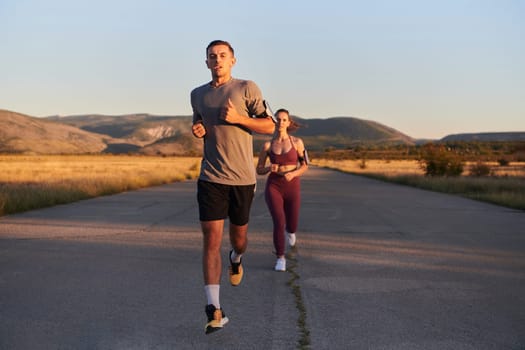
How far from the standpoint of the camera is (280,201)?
25.6ft

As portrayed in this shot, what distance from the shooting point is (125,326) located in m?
4.96

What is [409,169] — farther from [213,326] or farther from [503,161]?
[213,326]

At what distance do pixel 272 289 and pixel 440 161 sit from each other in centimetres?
3256

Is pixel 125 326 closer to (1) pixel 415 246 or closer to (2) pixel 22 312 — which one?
(2) pixel 22 312

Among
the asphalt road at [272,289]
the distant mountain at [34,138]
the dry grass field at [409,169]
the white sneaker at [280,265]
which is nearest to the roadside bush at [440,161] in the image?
the dry grass field at [409,169]

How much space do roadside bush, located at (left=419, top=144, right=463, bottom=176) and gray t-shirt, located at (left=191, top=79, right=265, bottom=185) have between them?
3370 cm

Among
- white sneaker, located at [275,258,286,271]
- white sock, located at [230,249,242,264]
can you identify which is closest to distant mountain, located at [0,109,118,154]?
white sneaker, located at [275,258,286,271]


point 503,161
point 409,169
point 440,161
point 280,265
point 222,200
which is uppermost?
point 222,200

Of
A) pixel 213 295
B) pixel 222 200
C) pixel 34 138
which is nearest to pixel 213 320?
pixel 213 295

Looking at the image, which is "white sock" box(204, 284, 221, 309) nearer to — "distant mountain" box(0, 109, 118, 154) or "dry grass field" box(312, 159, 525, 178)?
"dry grass field" box(312, 159, 525, 178)

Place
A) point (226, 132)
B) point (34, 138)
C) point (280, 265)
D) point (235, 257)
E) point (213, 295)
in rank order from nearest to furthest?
point (213, 295) → point (226, 132) → point (235, 257) → point (280, 265) → point (34, 138)

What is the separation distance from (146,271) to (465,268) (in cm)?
387

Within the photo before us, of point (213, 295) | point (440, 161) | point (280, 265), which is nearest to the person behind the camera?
point (213, 295)

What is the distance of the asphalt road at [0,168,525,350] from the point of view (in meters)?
4.72
